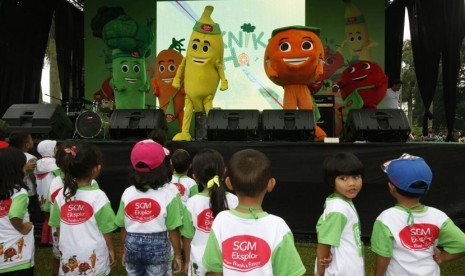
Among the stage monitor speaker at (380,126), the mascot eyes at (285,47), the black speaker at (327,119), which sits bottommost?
the stage monitor speaker at (380,126)

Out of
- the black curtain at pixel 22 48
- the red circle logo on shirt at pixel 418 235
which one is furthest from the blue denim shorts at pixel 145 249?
the black curtain at pixel 22 48

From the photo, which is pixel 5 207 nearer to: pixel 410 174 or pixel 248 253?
pixel 248 253

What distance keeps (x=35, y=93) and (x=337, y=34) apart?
20.2 feet

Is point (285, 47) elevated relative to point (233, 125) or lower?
elevated

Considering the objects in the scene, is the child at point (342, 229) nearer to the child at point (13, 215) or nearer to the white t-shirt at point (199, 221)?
the white t-shirt at point (199, 221)

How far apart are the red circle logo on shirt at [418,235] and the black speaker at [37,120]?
4432 millimetres

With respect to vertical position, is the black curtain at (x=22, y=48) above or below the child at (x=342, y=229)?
above

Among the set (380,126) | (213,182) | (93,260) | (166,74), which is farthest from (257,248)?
(166,74)

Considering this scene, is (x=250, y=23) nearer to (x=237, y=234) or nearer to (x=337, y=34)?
(x=337, y=34)

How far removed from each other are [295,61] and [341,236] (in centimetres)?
373

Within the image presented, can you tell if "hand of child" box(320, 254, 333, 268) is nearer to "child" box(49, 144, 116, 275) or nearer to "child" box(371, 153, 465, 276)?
"child" box(371, 153, 465, 276)

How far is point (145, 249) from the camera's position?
238 centimetres

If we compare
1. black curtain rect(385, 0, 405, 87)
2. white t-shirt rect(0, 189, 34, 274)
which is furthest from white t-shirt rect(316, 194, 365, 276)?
black curtain rect(385, 0, 405, 87)

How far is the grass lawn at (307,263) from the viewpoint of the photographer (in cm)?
365
